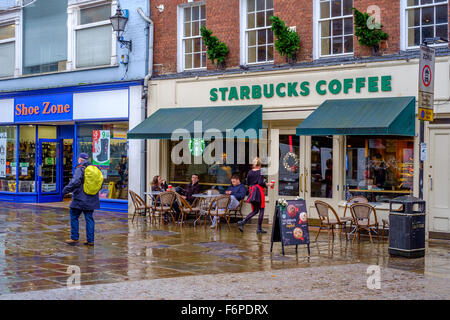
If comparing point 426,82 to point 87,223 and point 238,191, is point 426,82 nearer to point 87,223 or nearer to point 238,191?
point 238,191

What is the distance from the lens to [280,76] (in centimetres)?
1529

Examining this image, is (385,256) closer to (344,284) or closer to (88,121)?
(344,284)

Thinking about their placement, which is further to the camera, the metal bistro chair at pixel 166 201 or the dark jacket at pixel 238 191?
the dark jacket at pixel 238 191

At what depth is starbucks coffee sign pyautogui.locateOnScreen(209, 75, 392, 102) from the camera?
45.4ft

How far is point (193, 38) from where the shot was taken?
17.4 meters

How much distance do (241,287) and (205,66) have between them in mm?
10242

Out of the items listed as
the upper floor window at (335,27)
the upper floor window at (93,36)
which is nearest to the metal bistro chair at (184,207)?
the upper floor window at (335,27)

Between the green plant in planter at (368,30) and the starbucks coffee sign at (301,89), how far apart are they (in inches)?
33.0

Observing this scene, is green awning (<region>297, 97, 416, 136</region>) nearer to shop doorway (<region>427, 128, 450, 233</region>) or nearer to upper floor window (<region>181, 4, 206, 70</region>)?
shop doorway (<region>427, 128, 450, 233</region>)

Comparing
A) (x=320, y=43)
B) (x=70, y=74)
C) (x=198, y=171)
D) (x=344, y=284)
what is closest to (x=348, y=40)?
(x=320, y=43)

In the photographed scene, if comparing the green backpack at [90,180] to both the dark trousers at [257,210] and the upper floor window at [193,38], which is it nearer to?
the dark trousers at [257,210]

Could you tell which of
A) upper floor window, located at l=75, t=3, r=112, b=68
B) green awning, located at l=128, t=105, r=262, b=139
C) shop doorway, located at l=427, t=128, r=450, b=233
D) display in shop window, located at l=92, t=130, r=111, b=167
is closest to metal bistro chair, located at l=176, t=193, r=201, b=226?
green awning, located at l=128, t=105, r=262, b=139

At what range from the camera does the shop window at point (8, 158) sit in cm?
2186

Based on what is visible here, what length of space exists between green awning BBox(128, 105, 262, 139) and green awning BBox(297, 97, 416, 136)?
1.74 metres
